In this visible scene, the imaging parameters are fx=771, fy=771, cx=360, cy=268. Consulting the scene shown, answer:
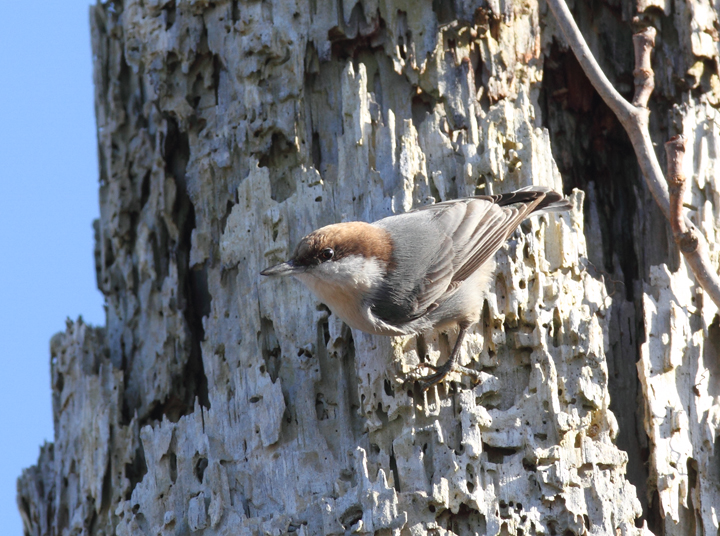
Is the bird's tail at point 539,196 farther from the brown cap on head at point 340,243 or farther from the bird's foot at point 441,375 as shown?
the bird's foot at point 441,375

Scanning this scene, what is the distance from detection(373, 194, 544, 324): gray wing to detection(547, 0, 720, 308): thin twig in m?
0.51

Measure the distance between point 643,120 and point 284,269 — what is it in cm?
151

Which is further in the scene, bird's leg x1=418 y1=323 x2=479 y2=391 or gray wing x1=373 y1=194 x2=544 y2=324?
gray wing x1=373 y1=194 x2=544 y2=324

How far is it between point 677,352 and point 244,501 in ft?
6.04

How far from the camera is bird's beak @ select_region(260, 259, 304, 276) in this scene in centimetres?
306

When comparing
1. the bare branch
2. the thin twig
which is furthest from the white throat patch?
the bare branch

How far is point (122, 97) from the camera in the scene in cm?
409

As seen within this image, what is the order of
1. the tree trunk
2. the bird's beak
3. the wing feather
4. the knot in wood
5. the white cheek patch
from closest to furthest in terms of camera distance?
the knot in wood → the tree trunk → the bird's beak → the white cheek patch → the wing feather

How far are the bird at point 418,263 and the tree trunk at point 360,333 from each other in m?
0.11

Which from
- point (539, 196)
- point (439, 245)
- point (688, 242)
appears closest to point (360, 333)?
point (439, 245)

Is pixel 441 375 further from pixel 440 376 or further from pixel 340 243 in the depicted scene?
pixel 340 243

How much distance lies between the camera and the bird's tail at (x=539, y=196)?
333 centimetres

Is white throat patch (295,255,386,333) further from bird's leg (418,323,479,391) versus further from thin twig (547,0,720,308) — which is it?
thin twig (547,0,720,308)

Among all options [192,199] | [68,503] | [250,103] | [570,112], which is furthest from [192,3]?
[68,503]
